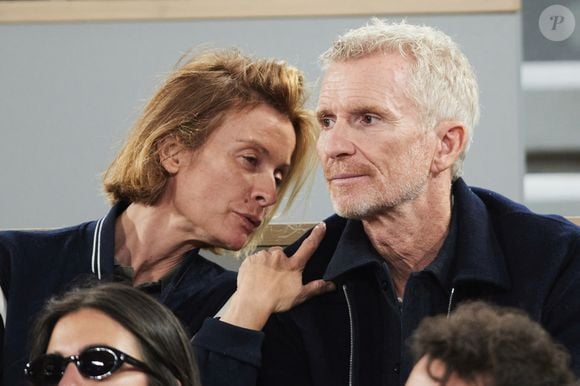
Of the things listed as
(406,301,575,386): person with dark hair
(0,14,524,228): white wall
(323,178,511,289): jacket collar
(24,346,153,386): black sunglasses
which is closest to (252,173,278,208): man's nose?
(0,14,524,228): white wall

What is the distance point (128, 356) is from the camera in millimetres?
1691

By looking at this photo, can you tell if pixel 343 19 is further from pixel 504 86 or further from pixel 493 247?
pixel 493 247

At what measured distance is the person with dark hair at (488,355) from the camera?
4.26ft

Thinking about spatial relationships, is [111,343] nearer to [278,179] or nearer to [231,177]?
[231,177]

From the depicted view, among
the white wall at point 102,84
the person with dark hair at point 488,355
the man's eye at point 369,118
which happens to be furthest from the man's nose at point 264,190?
the person with dark hair at point 488,355

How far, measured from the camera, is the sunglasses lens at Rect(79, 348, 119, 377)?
65.5 inches

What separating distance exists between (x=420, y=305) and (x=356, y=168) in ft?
0.85

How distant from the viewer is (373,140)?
2.09 m

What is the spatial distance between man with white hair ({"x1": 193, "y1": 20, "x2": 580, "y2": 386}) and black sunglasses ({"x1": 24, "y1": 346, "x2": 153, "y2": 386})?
0.42m

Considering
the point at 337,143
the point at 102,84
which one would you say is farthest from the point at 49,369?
the point at 102,84

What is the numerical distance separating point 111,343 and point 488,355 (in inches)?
24.1

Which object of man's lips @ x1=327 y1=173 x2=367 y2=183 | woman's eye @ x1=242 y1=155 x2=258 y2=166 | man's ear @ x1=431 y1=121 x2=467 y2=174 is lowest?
woman's eye @ x1=242 y1=155 x2=258 y2=166

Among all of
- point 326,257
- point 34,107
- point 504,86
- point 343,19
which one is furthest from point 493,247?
point 34,107

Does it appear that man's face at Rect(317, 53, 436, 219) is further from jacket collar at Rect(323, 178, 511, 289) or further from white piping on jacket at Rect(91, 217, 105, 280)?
white piping on jacket at Rect(91, 217, 105, 280)
